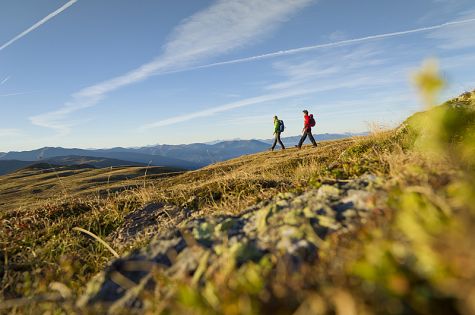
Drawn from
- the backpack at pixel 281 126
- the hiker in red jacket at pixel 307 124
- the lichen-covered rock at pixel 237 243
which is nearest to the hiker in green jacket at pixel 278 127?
the backpack at pixel 281 126

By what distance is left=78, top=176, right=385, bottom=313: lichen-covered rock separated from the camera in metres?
2.62

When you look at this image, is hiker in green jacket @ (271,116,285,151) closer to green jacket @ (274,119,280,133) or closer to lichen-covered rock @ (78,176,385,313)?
green jacket @ (274,119,280,133)

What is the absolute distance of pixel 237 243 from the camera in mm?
2834

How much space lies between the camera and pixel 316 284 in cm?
208

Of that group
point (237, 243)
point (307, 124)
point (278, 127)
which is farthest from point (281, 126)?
point (237, 243)

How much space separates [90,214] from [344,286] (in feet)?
27.4

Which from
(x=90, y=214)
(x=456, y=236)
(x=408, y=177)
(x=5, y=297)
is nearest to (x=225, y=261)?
(x=456, y=236)

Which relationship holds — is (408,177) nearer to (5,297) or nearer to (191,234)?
(191,234)

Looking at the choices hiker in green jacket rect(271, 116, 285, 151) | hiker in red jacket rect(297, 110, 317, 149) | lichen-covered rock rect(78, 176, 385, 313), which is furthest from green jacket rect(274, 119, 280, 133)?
lichen-covered rock rect(78, 176, 385, 313)

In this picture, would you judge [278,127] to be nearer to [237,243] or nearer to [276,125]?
[276,125]

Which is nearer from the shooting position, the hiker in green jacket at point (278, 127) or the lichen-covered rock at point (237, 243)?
the lichen-covered rock at point (237, 243)

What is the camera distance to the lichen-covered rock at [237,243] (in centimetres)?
262

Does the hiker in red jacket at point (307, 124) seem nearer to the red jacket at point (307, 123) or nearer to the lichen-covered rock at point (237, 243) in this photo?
the red jacket at point (307, 123)

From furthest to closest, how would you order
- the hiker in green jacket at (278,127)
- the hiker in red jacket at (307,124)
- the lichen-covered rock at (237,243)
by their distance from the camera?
the hiker in green jacket at (278,127)
the hiker in red jacket at (307,124)
the lichen-covered rock at (237,243)
